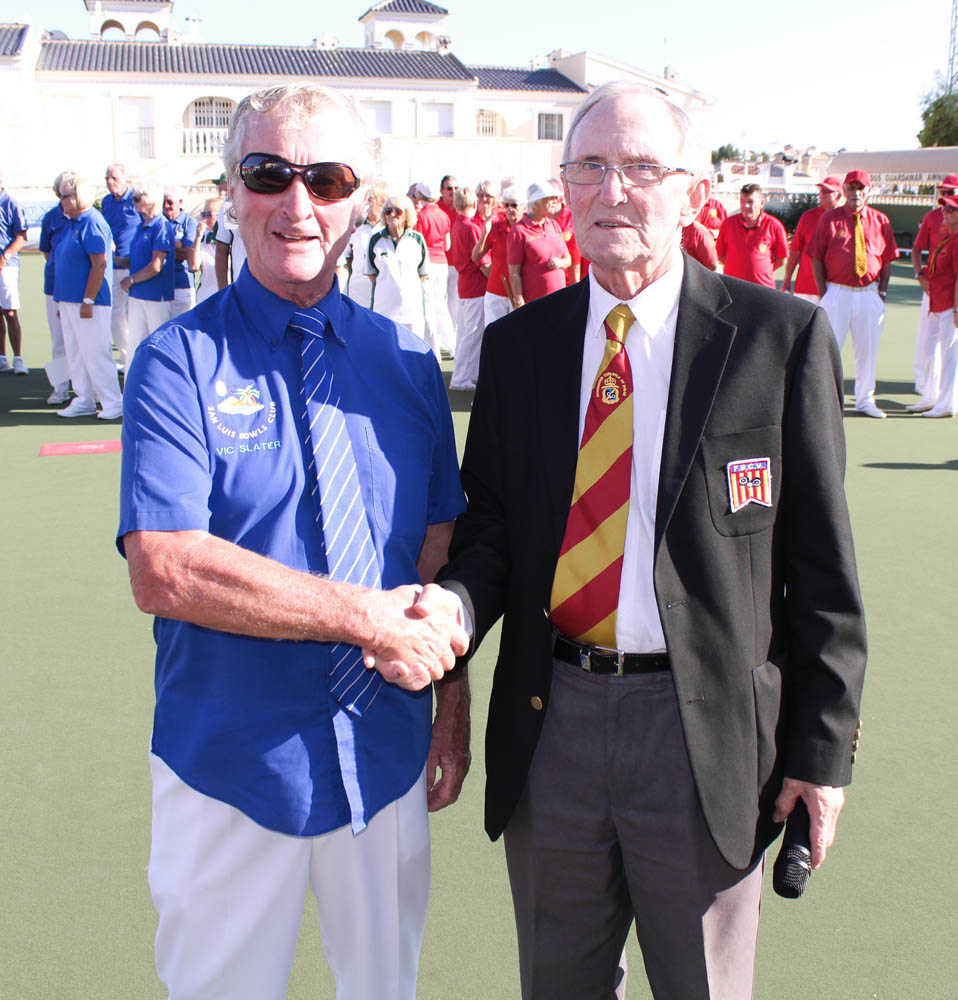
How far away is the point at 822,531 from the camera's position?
1.99 metres

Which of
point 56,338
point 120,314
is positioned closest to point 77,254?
point 56,338

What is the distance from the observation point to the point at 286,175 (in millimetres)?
1955

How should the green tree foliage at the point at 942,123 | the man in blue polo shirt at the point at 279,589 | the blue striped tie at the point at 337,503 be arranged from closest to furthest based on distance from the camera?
the man in blue polo shirt at the point at 279,589
the blue striped tie at the point at 337,503
the green tree foliage at the point at 942,123

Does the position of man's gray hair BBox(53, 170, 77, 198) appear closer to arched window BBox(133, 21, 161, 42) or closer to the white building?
the white building

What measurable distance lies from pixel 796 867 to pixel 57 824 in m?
2.52

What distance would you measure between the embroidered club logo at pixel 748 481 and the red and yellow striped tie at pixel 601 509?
0.20 m

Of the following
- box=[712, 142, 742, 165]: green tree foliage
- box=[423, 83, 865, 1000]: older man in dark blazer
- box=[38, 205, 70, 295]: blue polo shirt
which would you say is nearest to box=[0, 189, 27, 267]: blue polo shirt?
box=[38, 205, 70, 295]: blue polo shirt

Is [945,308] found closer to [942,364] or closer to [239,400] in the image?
[942,364]

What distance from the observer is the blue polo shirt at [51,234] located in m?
10.1

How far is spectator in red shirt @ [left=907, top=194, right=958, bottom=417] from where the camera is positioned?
1045 centimetres

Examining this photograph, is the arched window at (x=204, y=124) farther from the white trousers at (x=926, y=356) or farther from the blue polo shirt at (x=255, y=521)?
the blue polo shirt at (x=255, y=521)

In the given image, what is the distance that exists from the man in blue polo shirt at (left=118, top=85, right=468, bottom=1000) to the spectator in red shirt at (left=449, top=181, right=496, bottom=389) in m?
9.67

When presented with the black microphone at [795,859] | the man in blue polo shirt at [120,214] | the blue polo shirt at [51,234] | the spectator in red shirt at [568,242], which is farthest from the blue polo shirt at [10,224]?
the black microphone at [795,859]

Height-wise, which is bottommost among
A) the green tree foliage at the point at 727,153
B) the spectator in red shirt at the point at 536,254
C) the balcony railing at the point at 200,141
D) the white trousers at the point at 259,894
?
the white trousers at the point at 259,894
